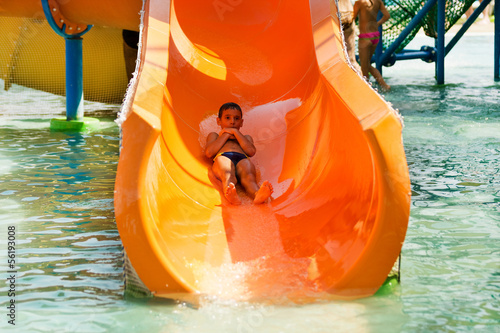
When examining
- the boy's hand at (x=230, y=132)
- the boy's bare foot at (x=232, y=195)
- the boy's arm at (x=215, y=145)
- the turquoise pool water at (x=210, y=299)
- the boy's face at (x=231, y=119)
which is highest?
the boy's face at (x=231, y=119)

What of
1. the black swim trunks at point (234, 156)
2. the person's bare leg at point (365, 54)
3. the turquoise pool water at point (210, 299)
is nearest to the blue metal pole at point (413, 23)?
the person's bare leg at point (365, 54)

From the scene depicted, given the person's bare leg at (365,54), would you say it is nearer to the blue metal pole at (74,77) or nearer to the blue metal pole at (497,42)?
the blue metal pole at (497,42)

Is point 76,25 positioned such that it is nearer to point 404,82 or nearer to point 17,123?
point 17,123

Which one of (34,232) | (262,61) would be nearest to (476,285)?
(34,232)

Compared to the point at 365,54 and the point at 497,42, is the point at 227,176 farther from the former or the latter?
the point at 497,42

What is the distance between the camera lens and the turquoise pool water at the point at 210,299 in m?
2.08

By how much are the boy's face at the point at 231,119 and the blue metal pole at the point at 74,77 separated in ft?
7.40

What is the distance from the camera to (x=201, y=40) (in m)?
4.38

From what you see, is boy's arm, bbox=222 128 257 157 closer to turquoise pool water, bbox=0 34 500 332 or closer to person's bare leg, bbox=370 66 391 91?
turquoise pool water, bbox=0 34 500 332

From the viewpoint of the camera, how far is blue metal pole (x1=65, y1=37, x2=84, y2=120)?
17.3 feet

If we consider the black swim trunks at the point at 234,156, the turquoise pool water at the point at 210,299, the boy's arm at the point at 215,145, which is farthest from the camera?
the boy's arm at the point at 215,145

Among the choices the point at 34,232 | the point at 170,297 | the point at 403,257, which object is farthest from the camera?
the point at 34,232

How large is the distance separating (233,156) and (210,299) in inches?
46.1

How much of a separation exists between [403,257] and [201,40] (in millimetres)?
2328
